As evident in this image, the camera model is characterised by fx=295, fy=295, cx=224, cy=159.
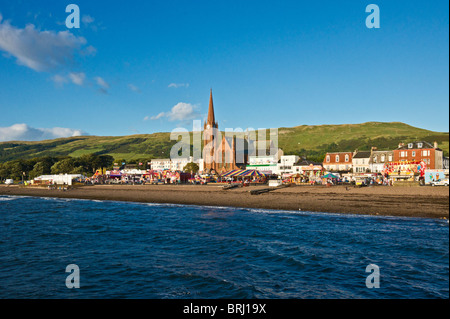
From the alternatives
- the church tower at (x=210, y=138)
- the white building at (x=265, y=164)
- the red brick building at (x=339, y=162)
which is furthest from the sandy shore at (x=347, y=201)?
the church tower at (x=210, y=138)

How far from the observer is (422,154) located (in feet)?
213

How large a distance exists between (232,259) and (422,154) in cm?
6488

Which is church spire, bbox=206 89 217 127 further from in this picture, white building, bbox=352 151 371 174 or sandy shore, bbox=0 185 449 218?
sandy shore, bbox=0 185 449 218

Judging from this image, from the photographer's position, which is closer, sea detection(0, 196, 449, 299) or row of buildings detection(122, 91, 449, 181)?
sea detection(0, 196, 449, 299)

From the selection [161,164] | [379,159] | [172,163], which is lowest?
[379,159]

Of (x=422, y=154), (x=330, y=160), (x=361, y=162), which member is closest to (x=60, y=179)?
(x=330, y=160)

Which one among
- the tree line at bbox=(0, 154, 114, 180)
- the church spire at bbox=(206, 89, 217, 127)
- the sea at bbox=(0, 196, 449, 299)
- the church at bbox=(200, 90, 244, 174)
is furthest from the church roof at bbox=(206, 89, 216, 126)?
the sea at bbox=(0, 196, 449, 299)

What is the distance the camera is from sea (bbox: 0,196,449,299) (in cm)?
1243

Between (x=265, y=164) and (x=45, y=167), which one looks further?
(x=45, y=167)

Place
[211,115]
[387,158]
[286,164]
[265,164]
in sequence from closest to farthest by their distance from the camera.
Answer: [387,158] → [286,164] → [265,164] → [211,115]

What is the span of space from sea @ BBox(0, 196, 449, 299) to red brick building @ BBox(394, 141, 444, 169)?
4794cm

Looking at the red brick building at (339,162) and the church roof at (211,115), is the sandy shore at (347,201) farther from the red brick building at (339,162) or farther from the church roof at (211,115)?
the church roof at (211,115)

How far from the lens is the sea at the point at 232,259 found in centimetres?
1243

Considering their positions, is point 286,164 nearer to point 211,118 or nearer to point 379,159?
point 379,159
